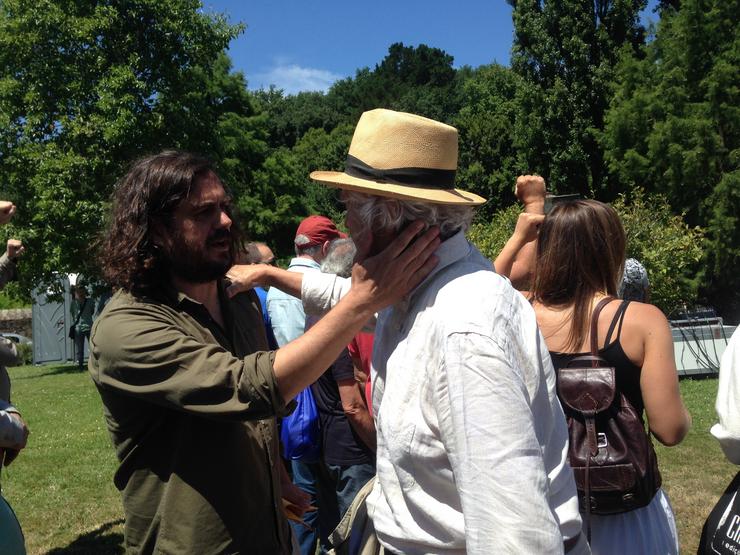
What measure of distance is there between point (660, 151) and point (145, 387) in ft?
71.0

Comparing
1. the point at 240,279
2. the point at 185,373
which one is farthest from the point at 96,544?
Answer: the point at 185,373

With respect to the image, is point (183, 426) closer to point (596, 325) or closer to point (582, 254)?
point (596, 325)

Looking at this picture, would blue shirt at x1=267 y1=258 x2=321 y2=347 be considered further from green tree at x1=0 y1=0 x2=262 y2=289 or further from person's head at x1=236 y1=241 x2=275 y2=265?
green tree at x1=0 y1=0 x2=262 y2=289

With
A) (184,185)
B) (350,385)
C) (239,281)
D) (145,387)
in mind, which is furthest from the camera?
(350,385)

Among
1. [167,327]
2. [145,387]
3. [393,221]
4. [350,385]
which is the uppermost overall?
[393,221]

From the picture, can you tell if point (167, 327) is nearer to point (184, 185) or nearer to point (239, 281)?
point (184, 185)

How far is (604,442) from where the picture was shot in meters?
2.40

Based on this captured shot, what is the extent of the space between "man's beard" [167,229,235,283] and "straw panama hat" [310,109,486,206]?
1.89ft

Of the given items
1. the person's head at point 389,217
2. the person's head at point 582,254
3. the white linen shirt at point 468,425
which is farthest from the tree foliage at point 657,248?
the white linen shirt at point 468,425

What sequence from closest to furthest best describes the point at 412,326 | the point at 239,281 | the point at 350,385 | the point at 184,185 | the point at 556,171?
the point at 412,326
the point at 184,185
the point at 239,281
the point at 350,385
the point at 556,171

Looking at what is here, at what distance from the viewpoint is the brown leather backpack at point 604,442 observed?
2.34 metres

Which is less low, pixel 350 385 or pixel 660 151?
pixel 660 151

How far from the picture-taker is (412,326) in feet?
5.46

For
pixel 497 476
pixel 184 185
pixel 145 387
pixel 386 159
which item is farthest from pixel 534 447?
pixel 184 185
